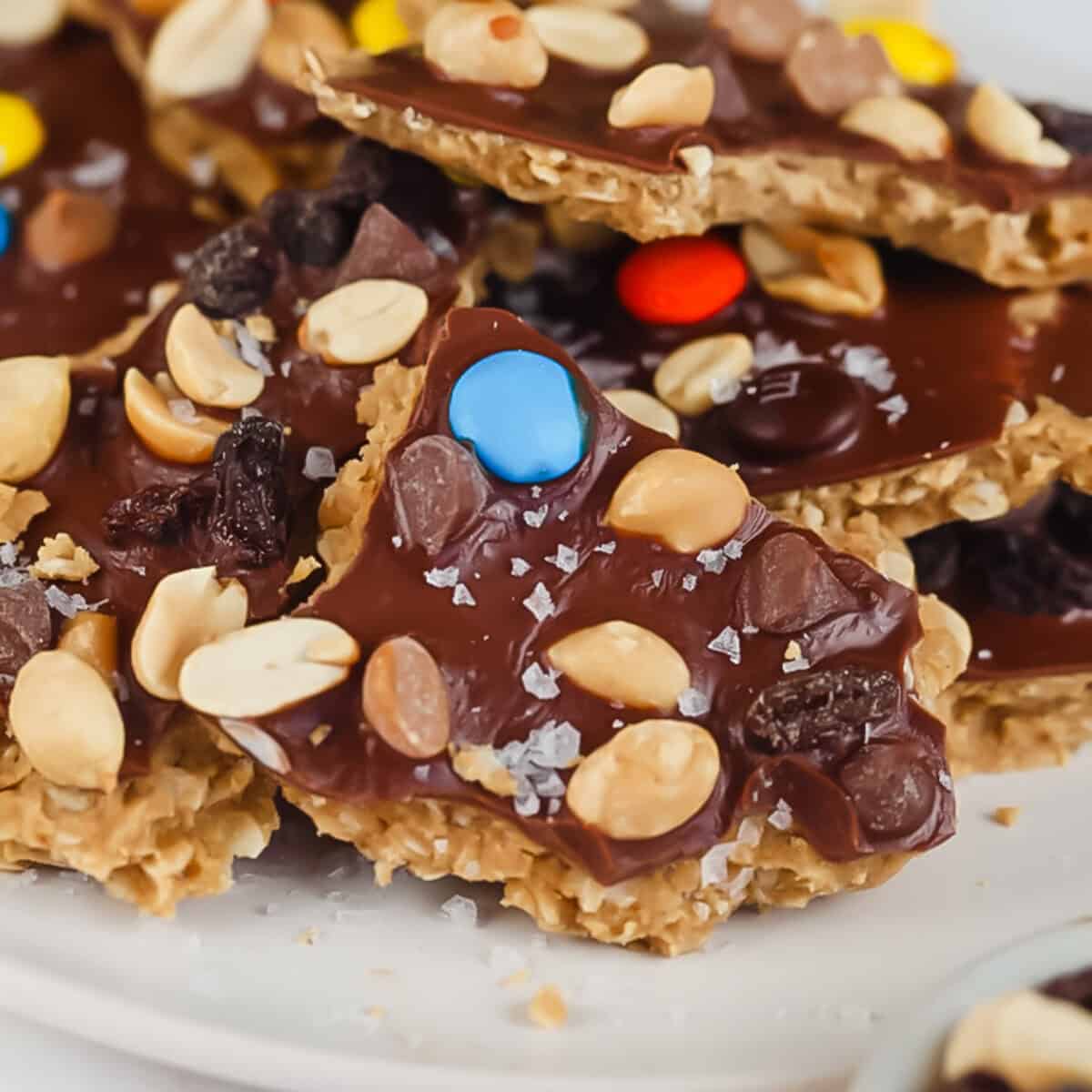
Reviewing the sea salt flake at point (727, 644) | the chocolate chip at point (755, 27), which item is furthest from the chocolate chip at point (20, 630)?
the chocolate chip at point (755, 27)

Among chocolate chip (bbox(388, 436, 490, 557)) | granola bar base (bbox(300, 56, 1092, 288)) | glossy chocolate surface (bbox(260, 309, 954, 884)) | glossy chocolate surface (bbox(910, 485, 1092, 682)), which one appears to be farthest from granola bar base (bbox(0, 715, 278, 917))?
glossy chocolate surface (bbox(910, 485, 1092, 682))

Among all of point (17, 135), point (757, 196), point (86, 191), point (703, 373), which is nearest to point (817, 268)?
point (757, 196)

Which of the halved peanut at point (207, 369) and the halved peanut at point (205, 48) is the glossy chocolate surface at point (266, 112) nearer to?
the halved peanut at point (205, 48)

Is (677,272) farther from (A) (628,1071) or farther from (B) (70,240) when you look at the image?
(A) (628,1071)

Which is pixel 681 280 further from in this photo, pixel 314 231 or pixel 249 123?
pixel 249 123

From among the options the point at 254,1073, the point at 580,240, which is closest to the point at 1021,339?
the point at 580,240

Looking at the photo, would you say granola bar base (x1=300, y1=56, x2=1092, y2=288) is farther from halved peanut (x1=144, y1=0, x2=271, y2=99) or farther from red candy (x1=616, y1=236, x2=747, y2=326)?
halved peanut (x1=144, y1=0, x2=271, y2=99)
